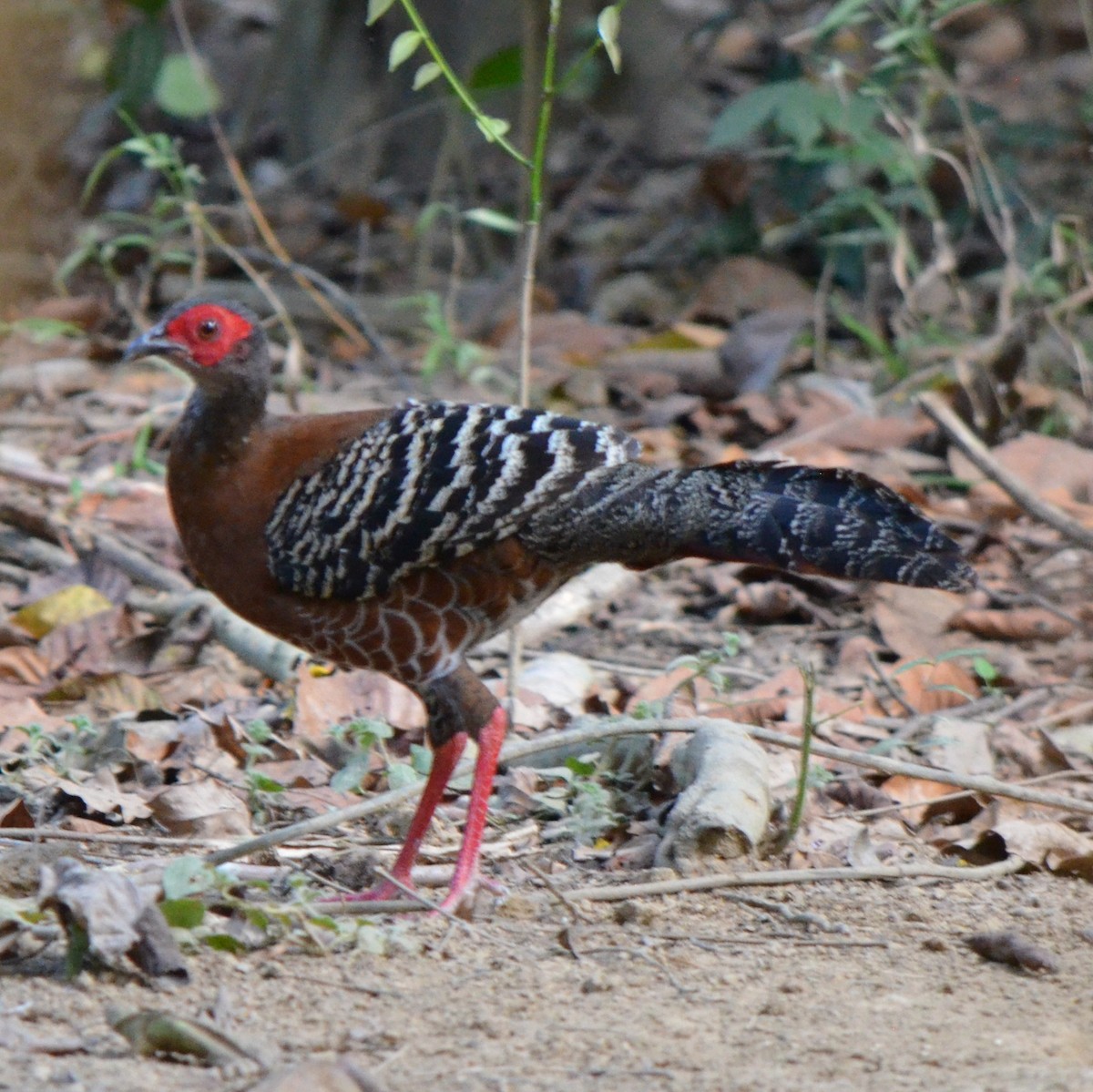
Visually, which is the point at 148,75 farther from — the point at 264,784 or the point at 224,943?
the point at 224,943

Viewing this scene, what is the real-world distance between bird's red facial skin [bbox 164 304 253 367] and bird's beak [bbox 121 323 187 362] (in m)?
0.01

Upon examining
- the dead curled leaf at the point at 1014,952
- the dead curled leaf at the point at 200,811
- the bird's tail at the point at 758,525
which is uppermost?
the bird's tail at the point at 758,525

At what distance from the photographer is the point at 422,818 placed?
13.3 ft

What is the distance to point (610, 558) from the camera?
13.8 feet

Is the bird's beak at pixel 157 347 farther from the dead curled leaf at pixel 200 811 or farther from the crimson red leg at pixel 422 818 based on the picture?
the crimson red leg at pixel 422 818

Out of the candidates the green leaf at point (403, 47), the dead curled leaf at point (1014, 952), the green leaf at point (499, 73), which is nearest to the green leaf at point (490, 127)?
the green leaf at point (403, 47)

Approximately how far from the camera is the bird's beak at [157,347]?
421 centimetres

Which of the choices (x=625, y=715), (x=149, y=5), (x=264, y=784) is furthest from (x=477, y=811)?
(x=149, y=5)

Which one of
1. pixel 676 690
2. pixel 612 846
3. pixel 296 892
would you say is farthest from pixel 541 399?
pixel 296 892

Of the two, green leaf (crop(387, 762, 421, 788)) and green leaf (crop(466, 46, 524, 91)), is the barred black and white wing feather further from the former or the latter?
green leaf (crop(466, 46, 524, 91))

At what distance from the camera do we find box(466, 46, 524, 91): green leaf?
8.55 meters

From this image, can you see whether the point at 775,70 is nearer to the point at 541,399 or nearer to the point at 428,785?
the point at 541,399

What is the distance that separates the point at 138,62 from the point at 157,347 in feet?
18.5

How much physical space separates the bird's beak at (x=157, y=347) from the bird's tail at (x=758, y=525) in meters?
1.00
